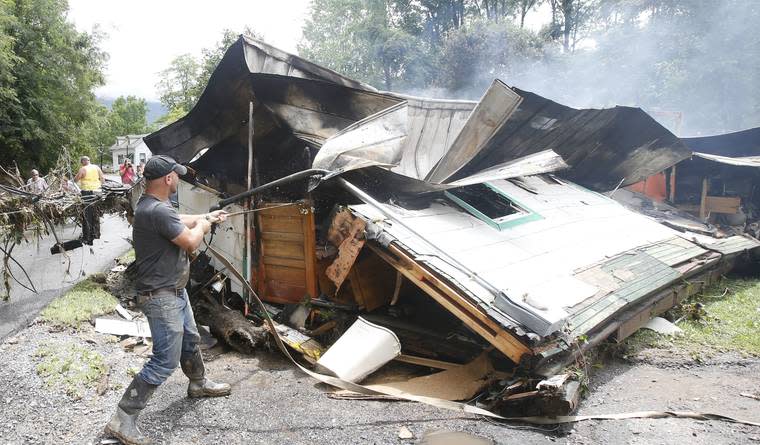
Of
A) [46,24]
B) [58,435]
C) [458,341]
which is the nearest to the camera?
[58,435]

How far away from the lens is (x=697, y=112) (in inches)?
888

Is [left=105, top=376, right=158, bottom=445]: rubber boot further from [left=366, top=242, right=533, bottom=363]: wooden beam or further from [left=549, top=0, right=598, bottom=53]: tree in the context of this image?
[left=549, top=0, right=598, bottom=53]: tree

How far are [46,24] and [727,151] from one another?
80.7 ft

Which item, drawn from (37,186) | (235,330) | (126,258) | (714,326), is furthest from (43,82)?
(714,326)

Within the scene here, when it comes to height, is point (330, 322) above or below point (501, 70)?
below

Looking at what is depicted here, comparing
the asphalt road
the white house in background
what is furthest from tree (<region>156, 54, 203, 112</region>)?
the asphalt road

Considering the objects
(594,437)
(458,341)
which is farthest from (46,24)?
(594,437)

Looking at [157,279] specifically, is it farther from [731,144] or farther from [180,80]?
[180,80]

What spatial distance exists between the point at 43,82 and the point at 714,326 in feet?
75.1

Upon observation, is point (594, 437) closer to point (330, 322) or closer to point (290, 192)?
point (330, 322)

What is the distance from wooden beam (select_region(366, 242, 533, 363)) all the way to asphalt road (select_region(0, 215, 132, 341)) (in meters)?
4.46

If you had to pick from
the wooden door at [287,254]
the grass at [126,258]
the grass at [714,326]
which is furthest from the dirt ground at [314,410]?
the grass at [126,258]

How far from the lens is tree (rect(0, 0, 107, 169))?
16.5 m

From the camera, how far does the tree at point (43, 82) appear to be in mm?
16500
